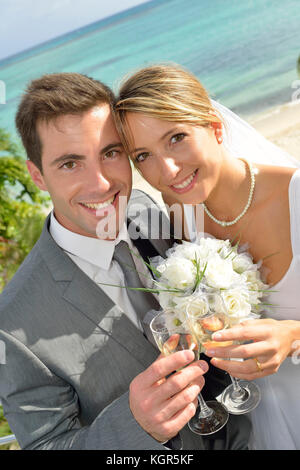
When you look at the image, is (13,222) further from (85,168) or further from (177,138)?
(177,138)

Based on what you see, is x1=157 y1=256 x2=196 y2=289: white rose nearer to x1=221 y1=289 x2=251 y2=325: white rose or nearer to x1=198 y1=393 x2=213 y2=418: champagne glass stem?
x1=221 y1=289 x2=251 y2=325: white rose

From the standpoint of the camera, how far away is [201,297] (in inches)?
89.5

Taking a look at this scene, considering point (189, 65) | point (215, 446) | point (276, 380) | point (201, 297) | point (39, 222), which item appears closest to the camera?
point (201, 297)

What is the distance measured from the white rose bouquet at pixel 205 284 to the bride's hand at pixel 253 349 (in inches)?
3.7

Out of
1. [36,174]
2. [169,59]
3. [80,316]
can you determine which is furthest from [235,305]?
[169,59]

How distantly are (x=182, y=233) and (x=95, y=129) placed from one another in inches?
53.9

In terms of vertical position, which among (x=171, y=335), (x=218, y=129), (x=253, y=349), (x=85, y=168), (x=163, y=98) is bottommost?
(x=253, y=349)

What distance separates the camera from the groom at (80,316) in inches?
92.8

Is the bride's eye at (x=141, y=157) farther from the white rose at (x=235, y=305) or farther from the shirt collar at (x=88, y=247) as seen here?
the white rose at (x=235, y=305)

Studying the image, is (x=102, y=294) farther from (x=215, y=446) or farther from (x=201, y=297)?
(x=215, y=446)

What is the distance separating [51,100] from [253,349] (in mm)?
1895

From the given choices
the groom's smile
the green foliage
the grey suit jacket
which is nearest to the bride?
the groom's smile

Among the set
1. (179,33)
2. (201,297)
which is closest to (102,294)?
(201,297)

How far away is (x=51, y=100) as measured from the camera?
8.93ft
